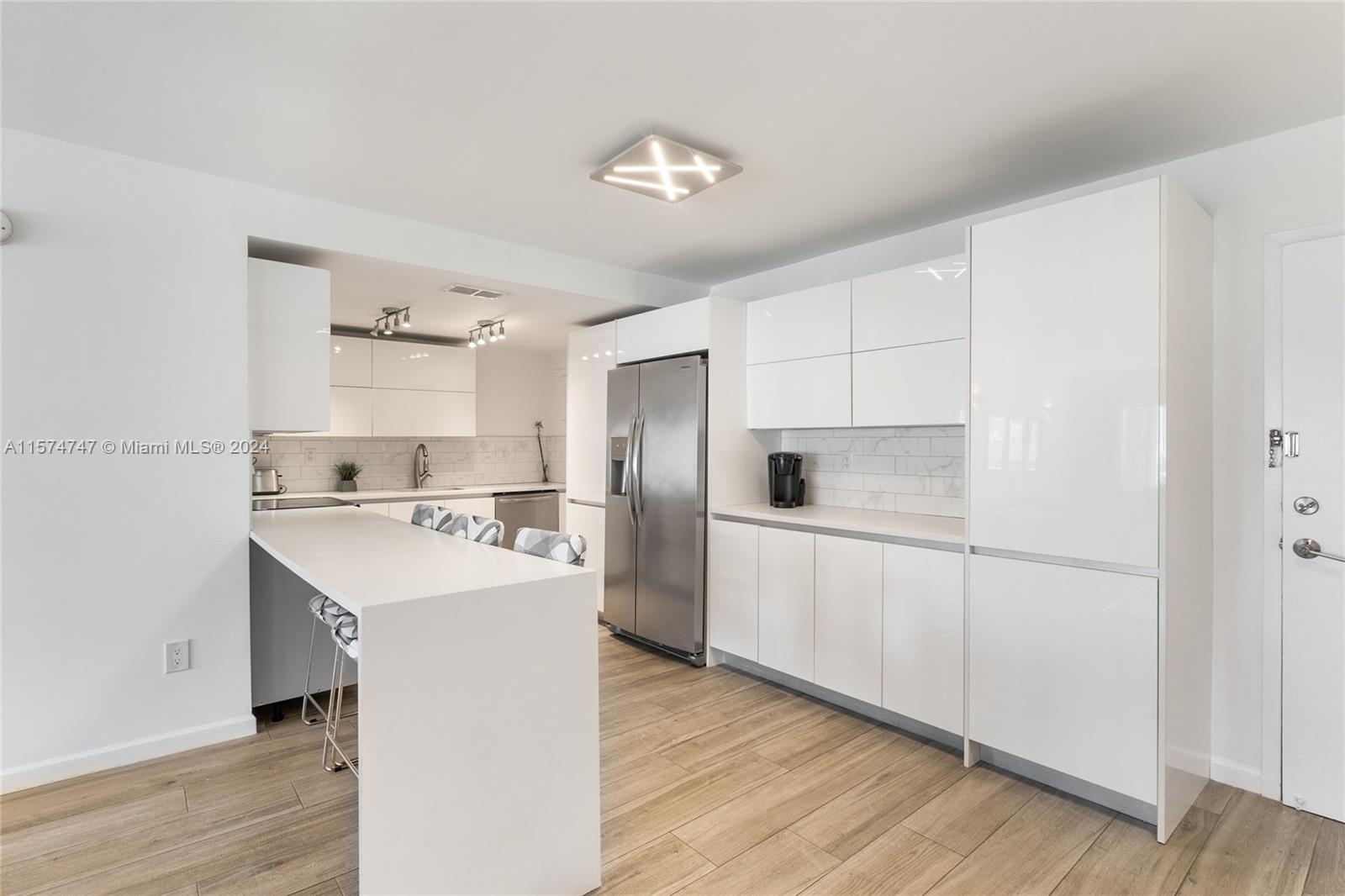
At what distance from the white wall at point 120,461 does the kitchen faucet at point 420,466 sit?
2.96 m

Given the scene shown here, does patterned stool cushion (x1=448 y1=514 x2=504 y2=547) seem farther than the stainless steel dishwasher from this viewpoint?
No

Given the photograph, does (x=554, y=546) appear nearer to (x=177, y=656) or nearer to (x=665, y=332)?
(x=177, y=656)

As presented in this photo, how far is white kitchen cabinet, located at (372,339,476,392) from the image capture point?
5355 millimetres

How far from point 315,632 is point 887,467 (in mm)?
3123

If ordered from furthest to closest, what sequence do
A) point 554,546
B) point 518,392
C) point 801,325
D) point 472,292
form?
point 518,392 < point 472,292 < point 801,325 < point 554,546

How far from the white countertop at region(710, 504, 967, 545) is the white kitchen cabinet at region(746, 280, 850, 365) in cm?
87

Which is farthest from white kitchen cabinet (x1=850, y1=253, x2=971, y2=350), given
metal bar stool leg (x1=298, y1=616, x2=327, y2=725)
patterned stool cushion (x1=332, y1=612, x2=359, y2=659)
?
metal bar stool leg (x1=298, y1=616, x2=327, y2=725)

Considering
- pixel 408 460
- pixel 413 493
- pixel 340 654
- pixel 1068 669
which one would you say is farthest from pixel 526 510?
pixel 1068 669

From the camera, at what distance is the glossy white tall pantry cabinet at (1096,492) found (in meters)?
2.19

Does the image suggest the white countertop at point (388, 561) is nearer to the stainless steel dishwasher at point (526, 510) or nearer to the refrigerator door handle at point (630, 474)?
the refrigerator door handle at point (630, 474)

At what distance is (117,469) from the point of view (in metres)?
2.63

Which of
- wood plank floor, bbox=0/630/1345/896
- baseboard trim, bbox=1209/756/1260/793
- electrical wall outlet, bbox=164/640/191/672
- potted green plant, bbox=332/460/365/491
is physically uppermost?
potted green plant, bbox=332/460/365/491

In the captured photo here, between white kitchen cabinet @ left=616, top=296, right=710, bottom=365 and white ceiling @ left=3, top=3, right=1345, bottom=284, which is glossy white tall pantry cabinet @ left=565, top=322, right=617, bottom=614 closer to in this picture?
Result: white kitchen cabinet @ left=616, top=296, right=710, bottom=365

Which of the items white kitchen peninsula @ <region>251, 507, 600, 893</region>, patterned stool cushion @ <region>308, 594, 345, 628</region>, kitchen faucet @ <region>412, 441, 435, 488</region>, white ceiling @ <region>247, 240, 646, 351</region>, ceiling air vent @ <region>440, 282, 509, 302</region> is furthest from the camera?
kitchen faucet @ <region>412, 441, 435, 488</region>
